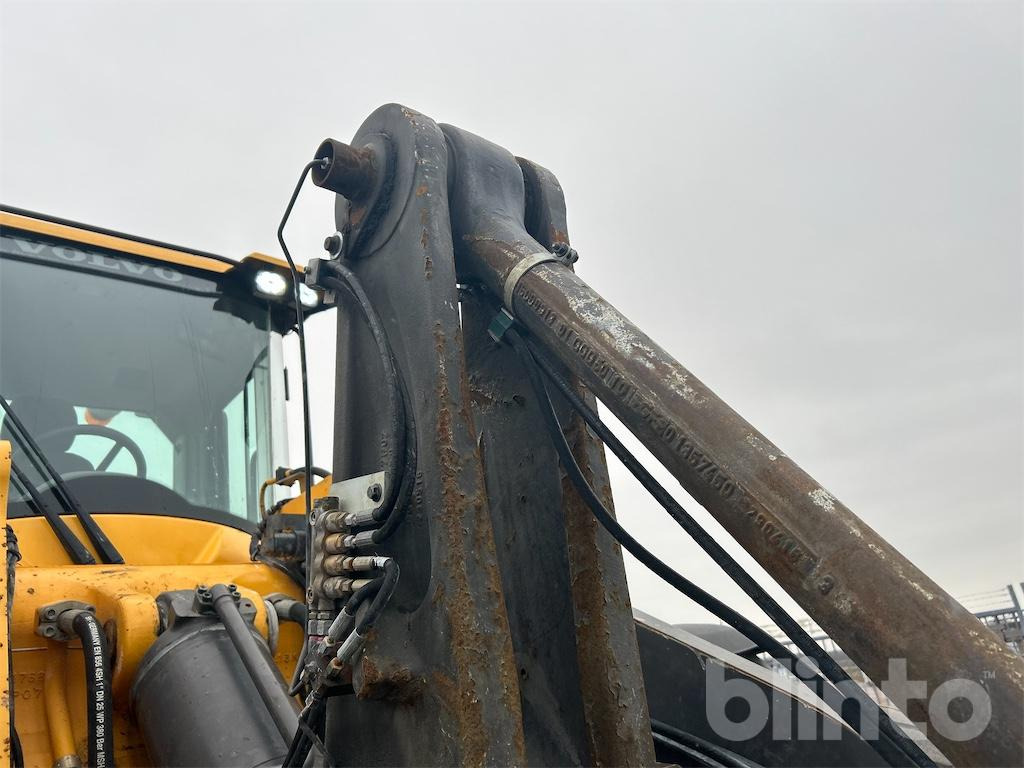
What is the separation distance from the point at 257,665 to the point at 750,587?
1.15 m

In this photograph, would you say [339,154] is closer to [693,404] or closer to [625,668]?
[693,404]

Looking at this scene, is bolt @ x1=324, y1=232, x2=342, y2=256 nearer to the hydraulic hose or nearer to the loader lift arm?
the loader lift arm

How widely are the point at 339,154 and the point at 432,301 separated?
417 millimetres

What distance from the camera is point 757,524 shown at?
1.25 meters

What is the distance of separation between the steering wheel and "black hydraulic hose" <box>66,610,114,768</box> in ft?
2.89

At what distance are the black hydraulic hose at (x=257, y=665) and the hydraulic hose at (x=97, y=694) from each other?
27 cm

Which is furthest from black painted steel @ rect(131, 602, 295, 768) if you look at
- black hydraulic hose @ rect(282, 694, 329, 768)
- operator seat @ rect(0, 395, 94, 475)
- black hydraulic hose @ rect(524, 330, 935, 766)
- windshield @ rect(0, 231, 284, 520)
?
black hydraulic hose @ rect(524, 330, 935, 766)

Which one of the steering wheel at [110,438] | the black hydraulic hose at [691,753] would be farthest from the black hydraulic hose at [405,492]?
the steering wheel at [110,438]

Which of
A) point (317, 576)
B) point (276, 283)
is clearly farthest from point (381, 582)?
point (276, 283)

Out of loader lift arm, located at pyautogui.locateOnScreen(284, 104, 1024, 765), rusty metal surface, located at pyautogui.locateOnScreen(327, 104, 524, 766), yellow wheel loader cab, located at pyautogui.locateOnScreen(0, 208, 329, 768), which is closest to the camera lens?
loader lift arm, located at pyautogui.locateOnScreen(284, 104, 1024, 765)

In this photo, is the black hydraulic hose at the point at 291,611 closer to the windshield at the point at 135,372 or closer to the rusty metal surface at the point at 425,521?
the windshield at the point at 135,372

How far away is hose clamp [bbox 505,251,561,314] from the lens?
170cm

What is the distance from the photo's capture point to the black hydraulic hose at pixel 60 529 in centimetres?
252

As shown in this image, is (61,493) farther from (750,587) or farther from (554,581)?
(750,587)
